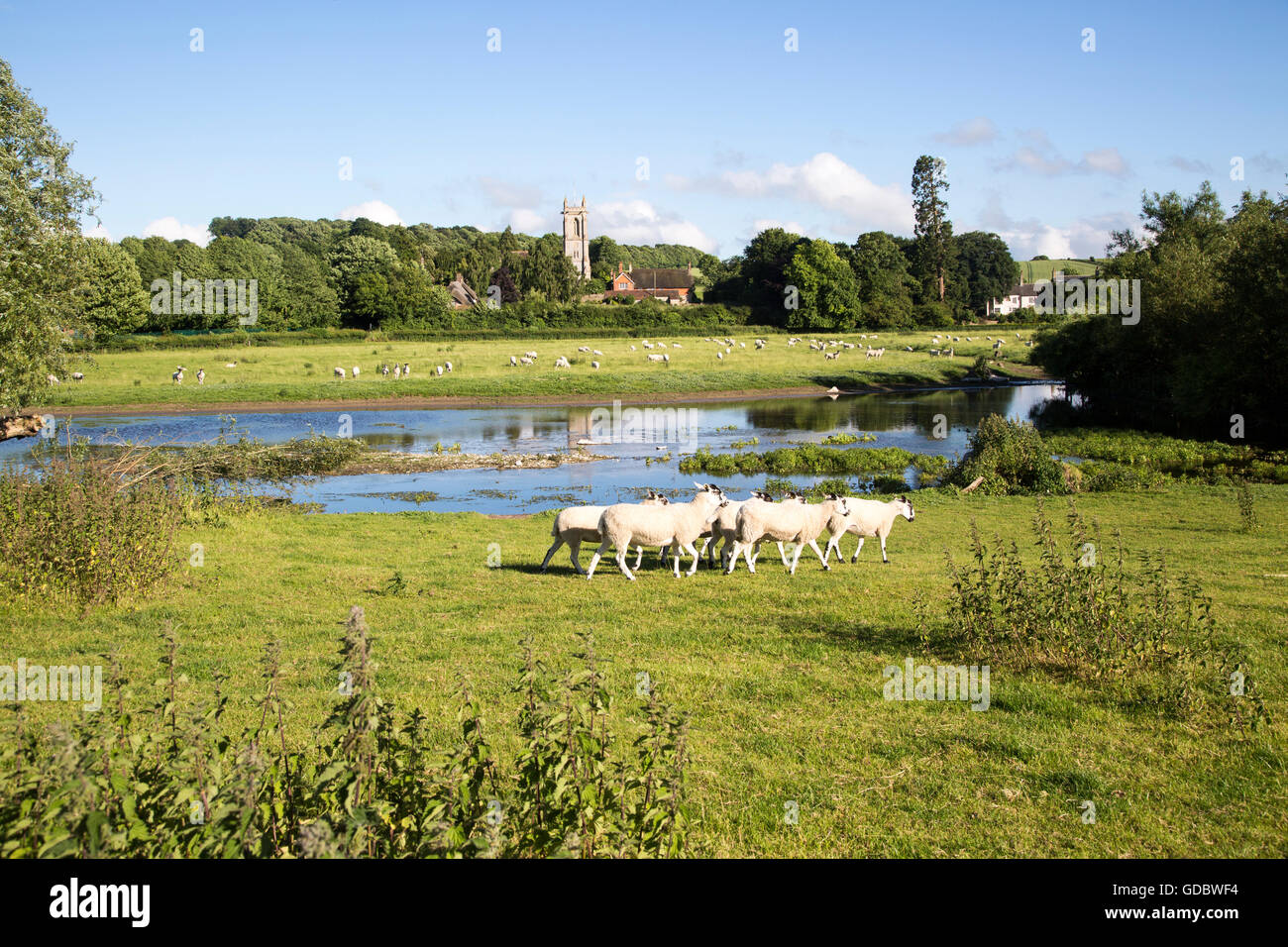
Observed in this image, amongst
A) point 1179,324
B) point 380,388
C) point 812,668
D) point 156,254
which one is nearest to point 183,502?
point 812,668

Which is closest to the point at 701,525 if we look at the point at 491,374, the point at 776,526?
the point at 776,526

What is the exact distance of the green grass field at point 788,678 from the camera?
6570 mm

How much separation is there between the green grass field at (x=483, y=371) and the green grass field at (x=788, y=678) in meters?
41.8

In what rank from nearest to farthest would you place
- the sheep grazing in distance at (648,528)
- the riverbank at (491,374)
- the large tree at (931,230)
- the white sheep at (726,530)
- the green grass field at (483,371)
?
1. the sheep grazing in distance at (648,528)
2. the white sheep at (726,530)
3. the riverbank at (491,374)
4. the green grass field at (483,371)
5. the large tree at (931,230)

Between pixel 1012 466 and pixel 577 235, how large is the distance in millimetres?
149963

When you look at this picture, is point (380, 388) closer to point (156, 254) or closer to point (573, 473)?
point (573, 473)

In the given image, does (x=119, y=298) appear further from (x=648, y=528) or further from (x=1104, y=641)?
(x=1104, y=641)

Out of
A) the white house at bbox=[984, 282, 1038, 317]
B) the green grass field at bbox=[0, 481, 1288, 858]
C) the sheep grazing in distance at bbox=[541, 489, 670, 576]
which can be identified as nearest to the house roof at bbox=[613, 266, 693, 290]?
the white house at bbox=[984, 282, 1038, 317]

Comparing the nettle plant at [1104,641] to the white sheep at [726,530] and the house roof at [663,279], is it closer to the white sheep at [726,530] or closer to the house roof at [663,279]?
the white sheep at [726,530]

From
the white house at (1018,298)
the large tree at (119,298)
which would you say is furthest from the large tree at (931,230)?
the large tree at (119,298)

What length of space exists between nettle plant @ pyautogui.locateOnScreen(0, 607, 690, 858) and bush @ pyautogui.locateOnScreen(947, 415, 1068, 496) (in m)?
25.9

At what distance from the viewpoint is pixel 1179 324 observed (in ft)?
156
